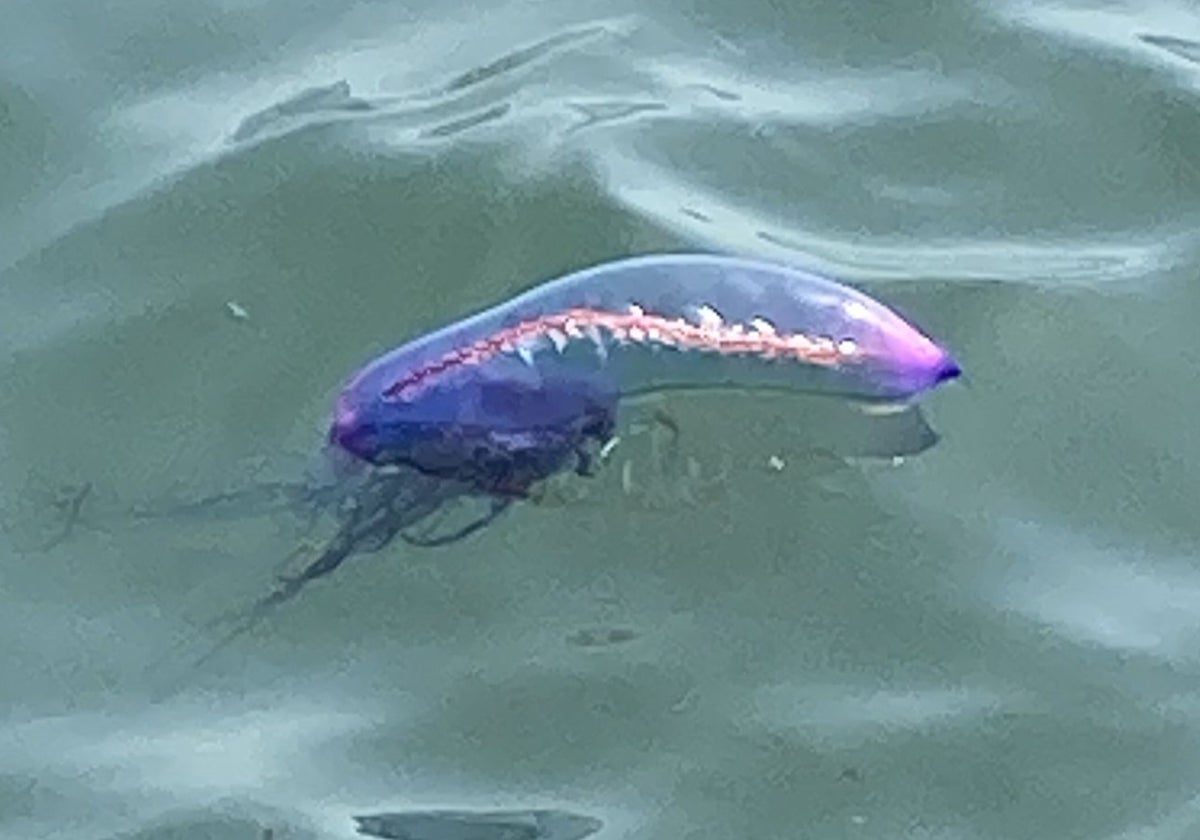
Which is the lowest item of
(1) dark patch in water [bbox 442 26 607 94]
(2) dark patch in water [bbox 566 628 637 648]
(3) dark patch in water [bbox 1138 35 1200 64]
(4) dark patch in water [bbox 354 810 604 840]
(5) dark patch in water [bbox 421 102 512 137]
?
(4) dark patch in water [bbox 354 810 604 840]

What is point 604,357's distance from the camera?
313 centimetres

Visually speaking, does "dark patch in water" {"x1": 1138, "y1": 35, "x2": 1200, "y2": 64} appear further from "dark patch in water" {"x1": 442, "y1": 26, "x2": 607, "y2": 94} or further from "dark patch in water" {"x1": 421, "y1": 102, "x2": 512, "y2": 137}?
"dark patch in water" {"x1": 421, "y1": 102, "x2": 512, "y2": 137}

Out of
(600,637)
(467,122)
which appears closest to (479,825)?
(600,637)

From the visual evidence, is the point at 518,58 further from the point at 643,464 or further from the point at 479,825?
the point at 479,825

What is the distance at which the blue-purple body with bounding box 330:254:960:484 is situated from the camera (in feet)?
10.3

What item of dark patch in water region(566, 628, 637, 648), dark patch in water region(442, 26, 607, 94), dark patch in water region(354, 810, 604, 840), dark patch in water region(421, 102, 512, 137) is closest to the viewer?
dark patch in water region(354, 810, 604, 840)

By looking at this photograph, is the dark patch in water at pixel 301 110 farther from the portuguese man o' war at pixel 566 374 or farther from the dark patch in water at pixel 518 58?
the portuguese man o' war at pixel 566 374

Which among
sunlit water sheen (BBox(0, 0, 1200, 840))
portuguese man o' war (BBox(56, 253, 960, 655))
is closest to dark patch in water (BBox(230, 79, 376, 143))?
sunlit water sheen (BBox(0, 0, 1200, 840))

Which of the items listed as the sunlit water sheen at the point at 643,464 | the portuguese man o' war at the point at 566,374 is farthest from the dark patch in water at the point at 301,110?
the portuguese man o' war at the point at 566,374

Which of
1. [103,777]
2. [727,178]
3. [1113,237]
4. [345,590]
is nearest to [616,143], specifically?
[727,178]

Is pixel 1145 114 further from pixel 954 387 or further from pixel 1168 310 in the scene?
pixel 954 387

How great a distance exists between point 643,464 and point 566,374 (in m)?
0.19

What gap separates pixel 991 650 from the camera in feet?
10.1

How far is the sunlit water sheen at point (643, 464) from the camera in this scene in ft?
9.66
